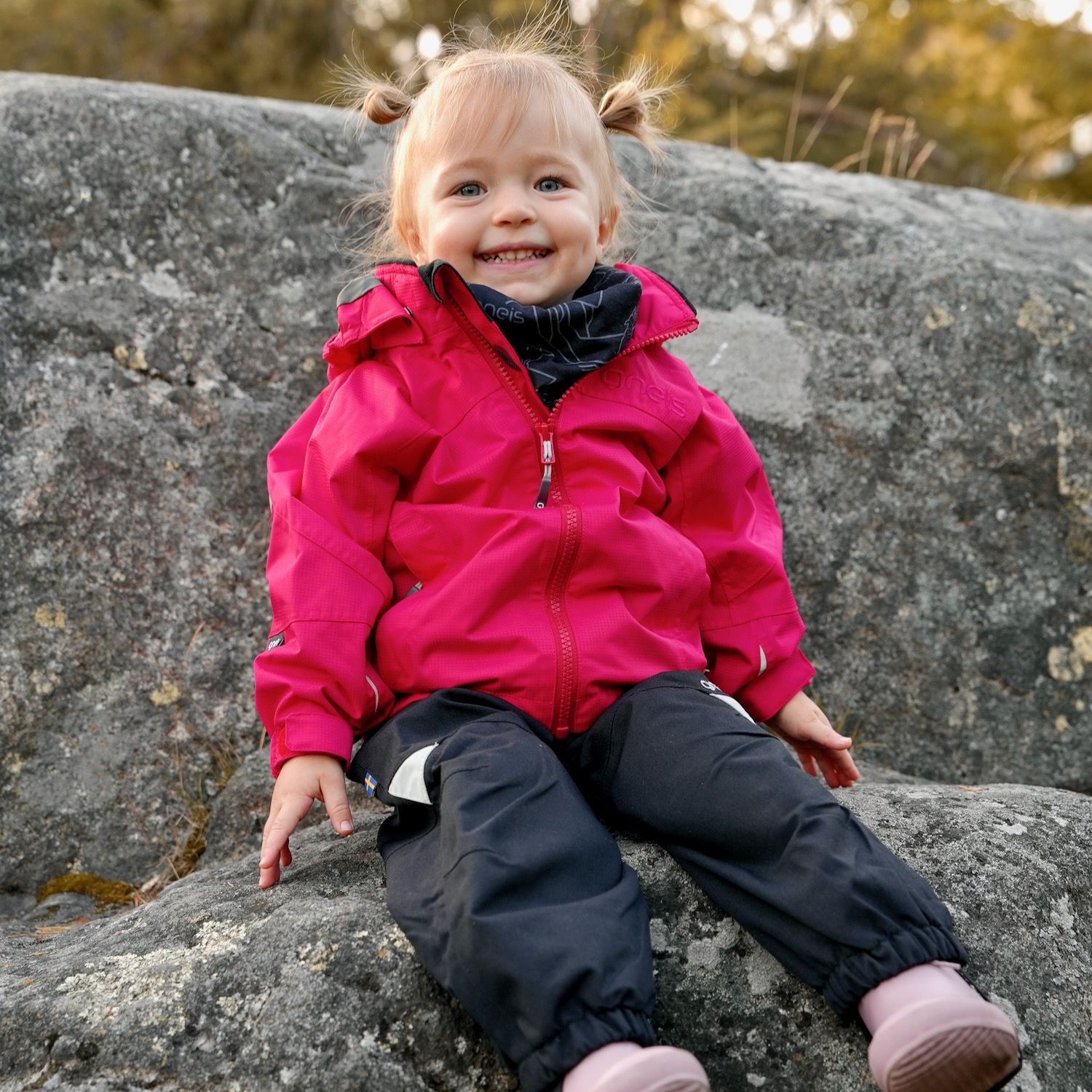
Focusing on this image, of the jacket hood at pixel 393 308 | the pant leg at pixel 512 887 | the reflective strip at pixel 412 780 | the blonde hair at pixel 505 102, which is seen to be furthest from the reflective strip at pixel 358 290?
the reflective strip at pixel 412 780

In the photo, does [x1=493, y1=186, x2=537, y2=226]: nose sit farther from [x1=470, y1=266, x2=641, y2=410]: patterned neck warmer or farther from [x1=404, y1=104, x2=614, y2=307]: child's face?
[x1=470, y1=266, x2=641, y2=410]: patterned neck warmer

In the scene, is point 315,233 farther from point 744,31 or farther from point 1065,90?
point 1065,90

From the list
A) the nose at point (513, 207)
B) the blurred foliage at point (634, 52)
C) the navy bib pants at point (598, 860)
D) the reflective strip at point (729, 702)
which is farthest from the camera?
the blurred foliage at point (634, 52)

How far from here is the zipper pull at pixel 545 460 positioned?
2.15 m

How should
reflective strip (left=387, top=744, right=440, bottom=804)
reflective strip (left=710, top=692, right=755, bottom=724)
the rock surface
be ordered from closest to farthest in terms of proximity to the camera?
reflective strip (left=387, top=744, right=440, bottom=804) < reflective strip (left=710, top=692, right=755, bottom=724) < the rock surface

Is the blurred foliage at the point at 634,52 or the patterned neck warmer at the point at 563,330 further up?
the blurred foliage at the point at 634,52

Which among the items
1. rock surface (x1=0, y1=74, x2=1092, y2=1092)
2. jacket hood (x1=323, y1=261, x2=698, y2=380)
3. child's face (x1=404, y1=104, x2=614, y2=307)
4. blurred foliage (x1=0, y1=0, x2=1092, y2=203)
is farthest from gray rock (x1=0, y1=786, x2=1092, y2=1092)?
blurred foliage (x1=0, y1=0, x2=1092, y2=203)

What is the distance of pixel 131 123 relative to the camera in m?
2.80

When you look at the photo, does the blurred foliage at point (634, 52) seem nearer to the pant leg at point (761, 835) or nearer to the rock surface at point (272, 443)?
the rock surface at point (272, 443)

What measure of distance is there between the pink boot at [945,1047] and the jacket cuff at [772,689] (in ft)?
2.87

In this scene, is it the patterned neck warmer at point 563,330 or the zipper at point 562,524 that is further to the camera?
the patterned neck warmer at point 563,330

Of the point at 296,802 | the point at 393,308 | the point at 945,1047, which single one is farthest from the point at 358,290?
the point at 945,1047

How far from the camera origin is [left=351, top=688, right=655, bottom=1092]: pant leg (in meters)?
1.48

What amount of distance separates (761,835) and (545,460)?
84 centimetres
